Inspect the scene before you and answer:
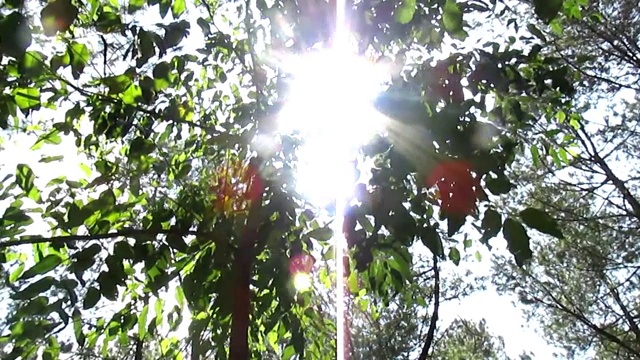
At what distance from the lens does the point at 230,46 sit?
69.4 inches

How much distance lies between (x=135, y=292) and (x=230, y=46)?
2.60ft

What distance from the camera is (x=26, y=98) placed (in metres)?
1.37

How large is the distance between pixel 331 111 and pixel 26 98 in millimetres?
736

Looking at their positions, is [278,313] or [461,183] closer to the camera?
[461,183]

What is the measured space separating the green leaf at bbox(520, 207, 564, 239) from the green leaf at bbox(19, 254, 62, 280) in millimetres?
907

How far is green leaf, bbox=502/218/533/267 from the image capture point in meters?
0.94

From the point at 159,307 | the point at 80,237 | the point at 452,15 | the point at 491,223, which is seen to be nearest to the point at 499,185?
the point at 491,223

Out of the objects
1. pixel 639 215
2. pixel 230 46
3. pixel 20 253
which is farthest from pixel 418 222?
pixel 639 215

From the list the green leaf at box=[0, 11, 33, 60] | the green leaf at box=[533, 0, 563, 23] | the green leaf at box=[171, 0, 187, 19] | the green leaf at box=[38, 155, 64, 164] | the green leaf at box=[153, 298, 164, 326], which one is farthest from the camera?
the green leaf at box=[153, 298, 164, 326]

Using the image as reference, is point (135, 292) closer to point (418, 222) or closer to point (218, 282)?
point (218, 282)

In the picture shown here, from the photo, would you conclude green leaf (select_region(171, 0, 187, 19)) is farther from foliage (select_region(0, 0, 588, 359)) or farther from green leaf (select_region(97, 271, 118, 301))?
green leaf (select_region(97, 271, 118, 301))

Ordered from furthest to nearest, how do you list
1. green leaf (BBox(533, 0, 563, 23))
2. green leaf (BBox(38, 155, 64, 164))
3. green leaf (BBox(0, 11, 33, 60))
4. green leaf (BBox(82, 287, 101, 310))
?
green leaf (BBox(38, 155, 64, 164))
green leaf (BBox(82, 287, 101, 310))
green leaf (BBox(0, 11, 33, 60))
green leaf (BBox(533, 0, 563, 23))

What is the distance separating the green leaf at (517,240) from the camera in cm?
94

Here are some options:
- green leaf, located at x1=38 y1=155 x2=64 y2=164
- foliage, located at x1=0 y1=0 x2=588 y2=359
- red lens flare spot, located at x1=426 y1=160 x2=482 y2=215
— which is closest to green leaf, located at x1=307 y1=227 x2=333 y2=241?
foliage, located at x1=0 y1=0 x2=588 y2=359
